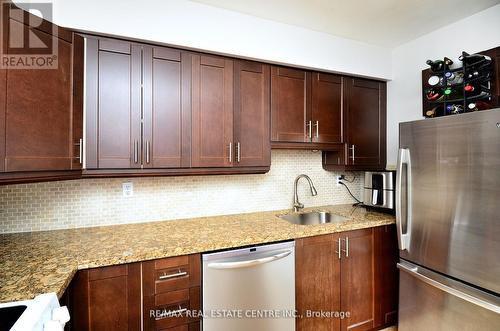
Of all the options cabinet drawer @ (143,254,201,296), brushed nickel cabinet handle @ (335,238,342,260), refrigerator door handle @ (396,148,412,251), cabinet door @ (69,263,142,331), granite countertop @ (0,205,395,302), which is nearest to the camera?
granite countertop @ (0,205,395,302)

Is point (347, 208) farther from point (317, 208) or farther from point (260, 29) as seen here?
point (260, 29)

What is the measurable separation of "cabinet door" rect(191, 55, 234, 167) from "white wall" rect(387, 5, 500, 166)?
173 centimetres

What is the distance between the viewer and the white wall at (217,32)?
1569 millimetres

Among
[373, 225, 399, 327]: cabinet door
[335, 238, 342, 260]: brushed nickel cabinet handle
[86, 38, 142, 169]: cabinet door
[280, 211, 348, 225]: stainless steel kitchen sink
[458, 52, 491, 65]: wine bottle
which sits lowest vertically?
[373, 225, 399, 327]: cabinet door

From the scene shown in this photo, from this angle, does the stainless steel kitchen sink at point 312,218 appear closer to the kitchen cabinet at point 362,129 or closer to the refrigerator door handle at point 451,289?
the kitchen cabinet at point 362,129

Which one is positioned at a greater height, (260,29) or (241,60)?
(260,29)

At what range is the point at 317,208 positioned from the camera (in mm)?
2590

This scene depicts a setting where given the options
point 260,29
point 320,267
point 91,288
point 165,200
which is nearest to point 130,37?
point 260,29

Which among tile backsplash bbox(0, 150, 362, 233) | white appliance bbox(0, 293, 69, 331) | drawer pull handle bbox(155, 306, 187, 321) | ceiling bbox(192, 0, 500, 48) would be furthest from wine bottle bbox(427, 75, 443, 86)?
white appliance bbox(0, 293, 69, 331)

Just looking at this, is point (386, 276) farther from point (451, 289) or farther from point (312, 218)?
point (312, 218)

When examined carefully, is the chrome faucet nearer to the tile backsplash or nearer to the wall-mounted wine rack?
the tile backsplash

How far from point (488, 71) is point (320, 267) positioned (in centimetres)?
185

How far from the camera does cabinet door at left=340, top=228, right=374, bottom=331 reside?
77.3 inches

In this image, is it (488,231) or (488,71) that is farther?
(488,71)
